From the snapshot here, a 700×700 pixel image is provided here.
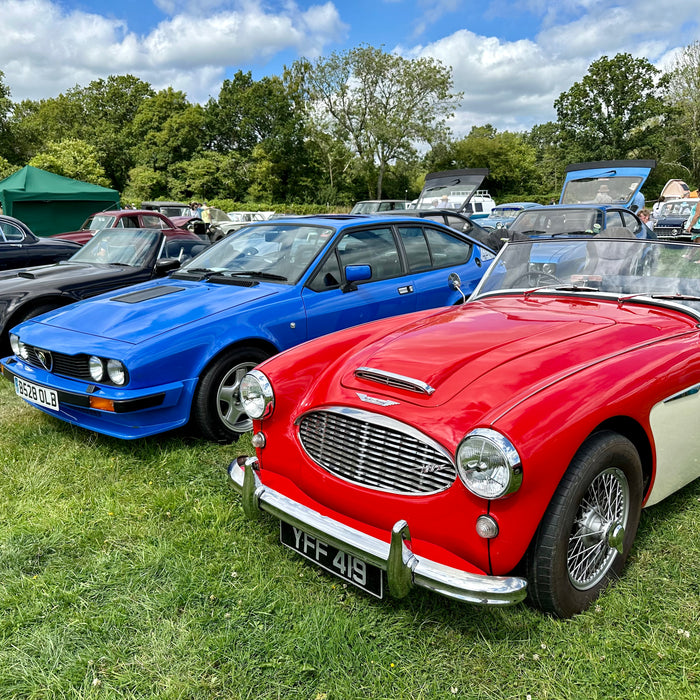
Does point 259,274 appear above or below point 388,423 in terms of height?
above

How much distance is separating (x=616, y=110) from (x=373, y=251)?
4882 cm

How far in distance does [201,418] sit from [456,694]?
8.09 feet

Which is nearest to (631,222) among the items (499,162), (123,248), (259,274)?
(259,274)

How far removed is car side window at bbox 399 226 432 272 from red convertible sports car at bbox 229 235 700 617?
2095 mm

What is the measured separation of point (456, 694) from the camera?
2.05 meters

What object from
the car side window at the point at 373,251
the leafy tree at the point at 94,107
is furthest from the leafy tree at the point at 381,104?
the car side window at the point at 373,251

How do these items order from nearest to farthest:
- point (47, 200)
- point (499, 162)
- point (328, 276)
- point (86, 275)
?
point (328, 276) < point (86, 275) < point (47, 200) < point (499, 162)

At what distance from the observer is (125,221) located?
11609 millimetres

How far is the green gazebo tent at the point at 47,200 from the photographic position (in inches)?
660

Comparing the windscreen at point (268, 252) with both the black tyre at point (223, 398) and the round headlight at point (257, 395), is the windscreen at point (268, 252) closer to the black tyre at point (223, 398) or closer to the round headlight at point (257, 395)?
the black tyre at point (223, 398)

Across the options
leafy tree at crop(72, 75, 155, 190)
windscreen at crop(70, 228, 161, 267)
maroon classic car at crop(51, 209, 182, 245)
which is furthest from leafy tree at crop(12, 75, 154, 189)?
windscreen at crop(70, 228, 161, 267)

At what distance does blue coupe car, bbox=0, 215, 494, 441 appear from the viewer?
3727mm

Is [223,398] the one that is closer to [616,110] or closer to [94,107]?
[616,110]

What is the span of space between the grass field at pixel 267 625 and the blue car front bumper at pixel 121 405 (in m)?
0.60
